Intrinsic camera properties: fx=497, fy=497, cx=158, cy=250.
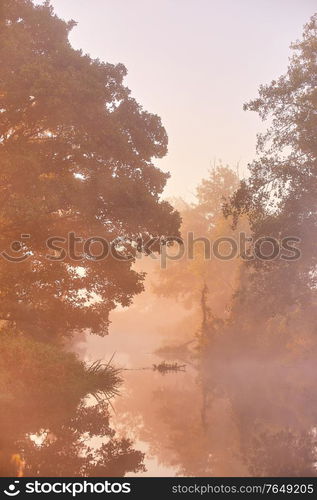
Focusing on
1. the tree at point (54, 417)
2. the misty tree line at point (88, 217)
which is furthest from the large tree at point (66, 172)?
the tree at point (54, 417)

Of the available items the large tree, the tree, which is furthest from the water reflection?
the large tree

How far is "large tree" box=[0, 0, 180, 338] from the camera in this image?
20562mm

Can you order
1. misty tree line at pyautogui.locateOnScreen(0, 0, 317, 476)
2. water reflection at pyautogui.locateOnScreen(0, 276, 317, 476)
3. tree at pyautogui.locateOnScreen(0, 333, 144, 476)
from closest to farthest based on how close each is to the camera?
1. tree at pyautogui.locateOnScreen(0, 333, 144, 476)
2. water reflection at pyautogui.locateOnScreen(0, 276, 317, 476)
3. misty tree line at pyautogui.locateOnScreen(0, 0, 317, 476)

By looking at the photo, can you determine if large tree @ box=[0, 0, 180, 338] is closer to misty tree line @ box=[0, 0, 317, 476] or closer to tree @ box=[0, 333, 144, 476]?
misty tree line @ box=[0, 0, 317, 476]

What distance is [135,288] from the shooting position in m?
23.3

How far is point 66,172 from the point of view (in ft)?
76.8

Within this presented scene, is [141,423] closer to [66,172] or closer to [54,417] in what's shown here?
[54,417]

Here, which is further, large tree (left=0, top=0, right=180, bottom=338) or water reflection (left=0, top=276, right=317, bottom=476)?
large tree (left=0, top=0, right=180, bottom=338)

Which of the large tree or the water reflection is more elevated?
the large tree

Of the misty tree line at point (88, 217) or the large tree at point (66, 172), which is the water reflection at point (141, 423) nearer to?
the misty tree line at point (88, 217)

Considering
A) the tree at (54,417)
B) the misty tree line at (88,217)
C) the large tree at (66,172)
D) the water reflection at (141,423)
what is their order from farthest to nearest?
the large tree at (66,172) < the misty tree line at (88,217) < the water reflection at (141,423) < the tree at (54,417)

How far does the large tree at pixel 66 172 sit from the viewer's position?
20.6 metres
